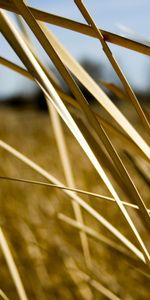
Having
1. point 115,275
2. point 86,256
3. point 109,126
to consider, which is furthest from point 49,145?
point 109,126

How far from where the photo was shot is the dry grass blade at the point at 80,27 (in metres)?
0.32

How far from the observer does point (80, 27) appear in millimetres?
333

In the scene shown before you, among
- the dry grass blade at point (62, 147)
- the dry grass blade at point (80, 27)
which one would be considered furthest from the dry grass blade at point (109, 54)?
the dry grass blade at point (62, 147)

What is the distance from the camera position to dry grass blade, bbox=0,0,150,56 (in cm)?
32

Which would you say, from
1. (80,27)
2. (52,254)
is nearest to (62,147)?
(80,27)

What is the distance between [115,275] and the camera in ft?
3.86

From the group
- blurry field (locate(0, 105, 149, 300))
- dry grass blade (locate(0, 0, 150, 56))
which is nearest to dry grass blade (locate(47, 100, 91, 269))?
blurry field (locate(0, 105, 149, 300))

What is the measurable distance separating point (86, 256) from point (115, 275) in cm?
52

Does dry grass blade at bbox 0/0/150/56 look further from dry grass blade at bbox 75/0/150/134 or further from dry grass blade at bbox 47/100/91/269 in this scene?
dry grass blade at bbox 47/100/91/269

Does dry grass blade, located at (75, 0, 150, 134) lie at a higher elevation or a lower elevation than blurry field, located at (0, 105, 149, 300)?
lower

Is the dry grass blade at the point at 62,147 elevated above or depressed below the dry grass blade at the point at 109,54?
above

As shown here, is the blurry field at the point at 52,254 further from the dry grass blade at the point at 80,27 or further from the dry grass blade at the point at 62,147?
the dry grass blade at the point at 80,27

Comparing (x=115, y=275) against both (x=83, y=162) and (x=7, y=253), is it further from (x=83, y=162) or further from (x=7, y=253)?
(x=83, y=162)

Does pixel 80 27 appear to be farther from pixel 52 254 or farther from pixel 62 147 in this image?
pixel 52 254
